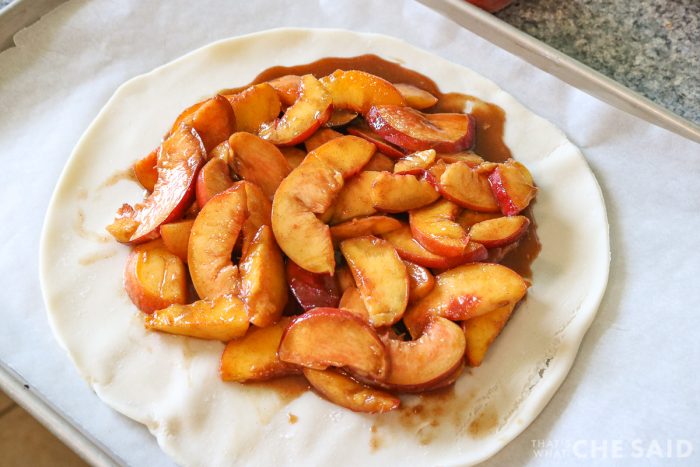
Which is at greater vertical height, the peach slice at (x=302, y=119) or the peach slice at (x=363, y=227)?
the peach slice at (x=302, y=119)

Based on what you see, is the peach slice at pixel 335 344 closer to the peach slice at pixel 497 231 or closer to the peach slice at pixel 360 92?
the peach slice at pixel 497 231

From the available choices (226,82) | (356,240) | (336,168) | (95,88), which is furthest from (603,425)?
(95,88)

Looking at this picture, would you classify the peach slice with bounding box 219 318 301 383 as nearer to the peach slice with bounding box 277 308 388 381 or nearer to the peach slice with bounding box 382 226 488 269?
the peach slice with bounding box 277 308 388 381

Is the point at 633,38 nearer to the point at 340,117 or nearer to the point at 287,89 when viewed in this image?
the point at 340,117

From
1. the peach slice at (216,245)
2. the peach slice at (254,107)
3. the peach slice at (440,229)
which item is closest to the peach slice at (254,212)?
the peach slice at (216,245)

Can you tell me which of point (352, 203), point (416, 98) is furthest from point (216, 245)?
point (416, 98)

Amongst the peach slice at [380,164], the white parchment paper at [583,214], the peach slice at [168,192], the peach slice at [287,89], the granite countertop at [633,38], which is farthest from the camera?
the granite countertop at [633,38]

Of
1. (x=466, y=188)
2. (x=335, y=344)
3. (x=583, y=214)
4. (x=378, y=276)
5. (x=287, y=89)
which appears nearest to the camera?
(x=335, y=344)
